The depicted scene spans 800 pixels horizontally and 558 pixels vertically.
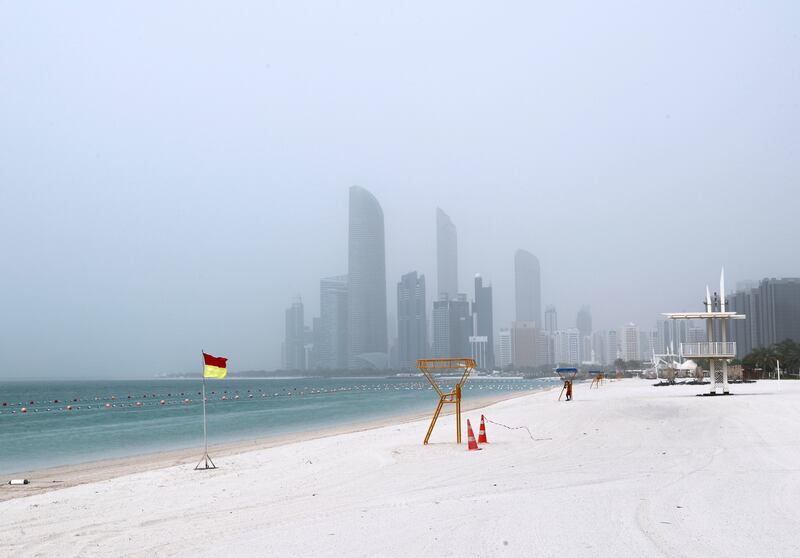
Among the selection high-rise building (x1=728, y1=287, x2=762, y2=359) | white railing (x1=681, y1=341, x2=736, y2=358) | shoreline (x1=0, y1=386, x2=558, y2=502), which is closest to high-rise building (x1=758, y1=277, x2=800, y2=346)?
high-rise building (x1=728, y1=287, x2=762, y2=359)

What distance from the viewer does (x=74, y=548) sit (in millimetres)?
8461

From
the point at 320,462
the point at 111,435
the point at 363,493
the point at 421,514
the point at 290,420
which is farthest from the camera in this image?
the point at 290,420

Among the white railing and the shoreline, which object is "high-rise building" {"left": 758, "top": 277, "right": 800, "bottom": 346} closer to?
the white railing

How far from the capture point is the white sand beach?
7836 mm

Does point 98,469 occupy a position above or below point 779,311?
below

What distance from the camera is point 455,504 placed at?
9.94 m

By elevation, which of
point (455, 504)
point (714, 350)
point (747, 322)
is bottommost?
point (455, 504)

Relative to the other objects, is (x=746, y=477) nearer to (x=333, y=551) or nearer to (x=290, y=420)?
(x=333, y=551)

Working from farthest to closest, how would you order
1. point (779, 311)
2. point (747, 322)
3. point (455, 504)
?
point (747, 322) → point (779, 311) → point (455, 504)

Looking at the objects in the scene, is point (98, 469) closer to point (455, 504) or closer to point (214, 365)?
point (214, 365)

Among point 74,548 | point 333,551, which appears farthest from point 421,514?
point 74,548

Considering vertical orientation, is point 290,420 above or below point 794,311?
below

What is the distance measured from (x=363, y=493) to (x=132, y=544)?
385 cm

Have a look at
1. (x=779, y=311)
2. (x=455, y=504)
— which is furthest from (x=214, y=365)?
(x=779, y=311)
